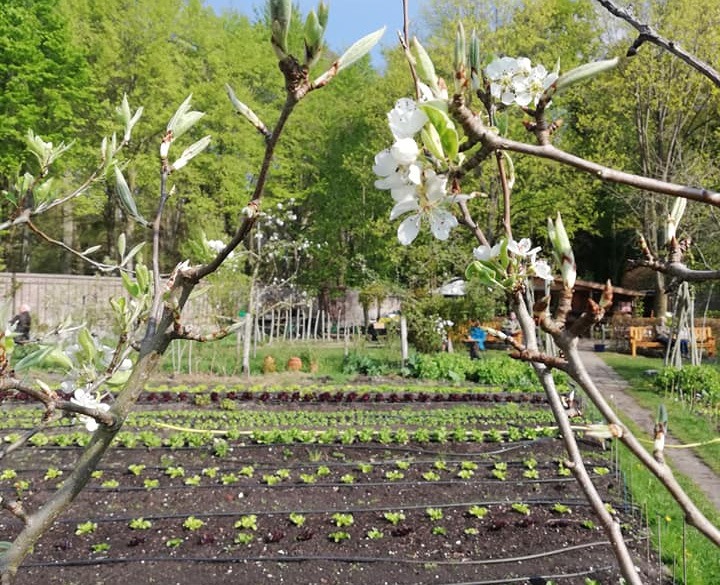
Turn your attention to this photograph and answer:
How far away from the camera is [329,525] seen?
12.9 feet

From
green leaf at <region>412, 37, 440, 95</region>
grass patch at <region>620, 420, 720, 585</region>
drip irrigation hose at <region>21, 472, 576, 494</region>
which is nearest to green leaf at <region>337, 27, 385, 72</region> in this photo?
green leaf at <region>412, 37, 440, 95</region>

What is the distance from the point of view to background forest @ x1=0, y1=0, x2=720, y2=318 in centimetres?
1431

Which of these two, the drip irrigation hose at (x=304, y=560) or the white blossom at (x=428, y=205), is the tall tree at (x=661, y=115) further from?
the white blossom at (x=428, y=205)

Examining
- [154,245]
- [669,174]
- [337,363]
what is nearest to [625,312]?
[669,174]

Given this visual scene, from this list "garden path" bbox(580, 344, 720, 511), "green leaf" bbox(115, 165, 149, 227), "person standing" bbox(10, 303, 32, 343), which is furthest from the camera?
"garden path" bbox(580, 344, 720, 511)

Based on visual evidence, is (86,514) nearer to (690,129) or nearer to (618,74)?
(618,74)

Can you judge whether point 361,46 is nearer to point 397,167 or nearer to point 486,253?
point 397,167

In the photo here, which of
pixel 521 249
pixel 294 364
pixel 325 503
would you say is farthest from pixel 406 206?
Answer: pixel 294 364

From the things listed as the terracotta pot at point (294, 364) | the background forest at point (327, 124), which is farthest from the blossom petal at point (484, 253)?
the background forest at point (327, 124)

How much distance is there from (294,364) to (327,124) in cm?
1156

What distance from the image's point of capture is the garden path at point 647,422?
500cm

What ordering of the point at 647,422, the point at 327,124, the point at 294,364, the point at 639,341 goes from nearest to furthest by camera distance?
the point at 647,422 < the point at 294,364 < the point at 639,341 < the point at 327,124

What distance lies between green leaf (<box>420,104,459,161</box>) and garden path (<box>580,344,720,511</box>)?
2.83m

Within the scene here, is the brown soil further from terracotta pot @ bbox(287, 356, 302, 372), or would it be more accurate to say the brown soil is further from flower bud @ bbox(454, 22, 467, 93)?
terracotta pot @ bbox(287, 356, 302, 372)
